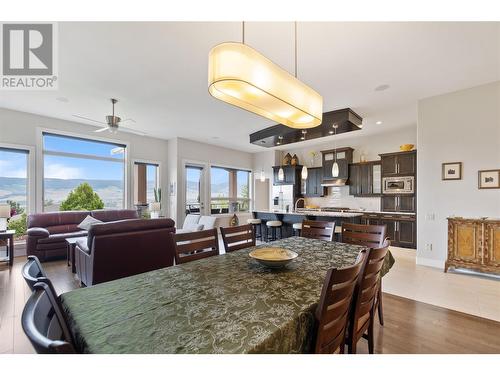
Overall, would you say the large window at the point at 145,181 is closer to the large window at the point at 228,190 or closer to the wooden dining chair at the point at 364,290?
the large window at the point at 228,190

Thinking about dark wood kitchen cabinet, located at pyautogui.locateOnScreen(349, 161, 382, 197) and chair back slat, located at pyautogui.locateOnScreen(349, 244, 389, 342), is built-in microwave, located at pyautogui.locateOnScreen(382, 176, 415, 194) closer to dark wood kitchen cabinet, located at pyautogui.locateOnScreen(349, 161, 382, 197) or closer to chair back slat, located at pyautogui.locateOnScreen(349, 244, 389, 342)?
dark wood kitchen cabinet, located at pyautogui.locateOnScreen(349, 161, 382, 197)

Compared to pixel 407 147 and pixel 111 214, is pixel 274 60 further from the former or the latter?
pixel 111 214

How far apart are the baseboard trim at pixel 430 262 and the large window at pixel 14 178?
7.80 metres

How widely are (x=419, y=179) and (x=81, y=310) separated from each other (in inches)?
198

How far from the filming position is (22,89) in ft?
12.2

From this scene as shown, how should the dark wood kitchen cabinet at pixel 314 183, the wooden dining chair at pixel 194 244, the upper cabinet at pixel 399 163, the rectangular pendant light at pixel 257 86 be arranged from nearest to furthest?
the rectangular pendant light at pixel 257 86 → the wooden dining chair at pixel 194 244 → the upper cabinet at pixel 399 163 → the dark wood kitchen cabinet at pixel 314 183

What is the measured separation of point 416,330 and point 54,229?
6199 millimetres

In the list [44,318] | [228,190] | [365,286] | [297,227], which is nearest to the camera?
[44,318]

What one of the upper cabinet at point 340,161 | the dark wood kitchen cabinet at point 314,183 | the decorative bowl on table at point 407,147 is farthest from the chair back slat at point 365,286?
the dark wood kitchen cabinet at point 314,183

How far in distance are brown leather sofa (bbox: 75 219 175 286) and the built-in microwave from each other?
530 centimetres

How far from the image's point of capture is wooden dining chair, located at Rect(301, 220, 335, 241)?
287 cm

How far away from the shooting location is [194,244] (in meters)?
2.02

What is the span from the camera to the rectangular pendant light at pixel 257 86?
4.71ft

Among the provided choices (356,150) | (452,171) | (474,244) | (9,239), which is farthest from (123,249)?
(356,150)
